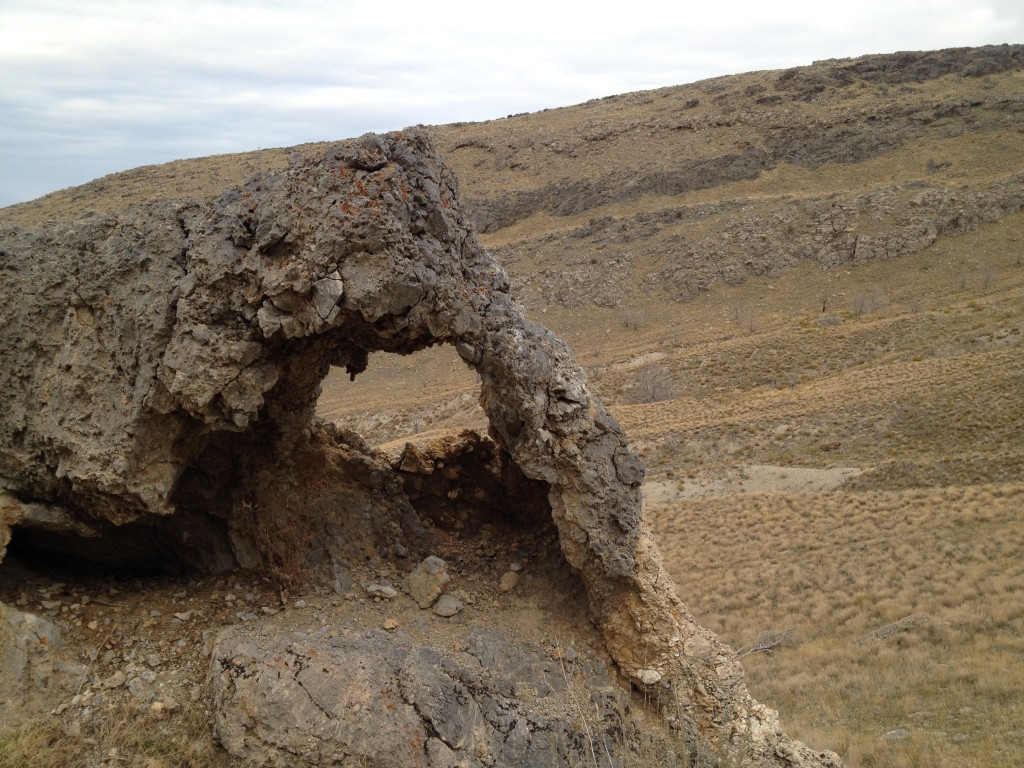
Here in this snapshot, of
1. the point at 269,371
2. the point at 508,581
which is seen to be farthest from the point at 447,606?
the point at 269,371

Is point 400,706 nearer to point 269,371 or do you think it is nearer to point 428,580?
point 428,580

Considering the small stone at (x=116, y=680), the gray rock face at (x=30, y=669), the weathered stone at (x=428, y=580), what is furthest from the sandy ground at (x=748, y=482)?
the gray rock face at (x=30, y=669)

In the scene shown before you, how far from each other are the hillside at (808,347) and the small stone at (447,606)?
6558mm

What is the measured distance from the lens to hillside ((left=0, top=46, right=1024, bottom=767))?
14375 mm

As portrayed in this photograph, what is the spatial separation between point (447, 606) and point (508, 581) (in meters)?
0.97

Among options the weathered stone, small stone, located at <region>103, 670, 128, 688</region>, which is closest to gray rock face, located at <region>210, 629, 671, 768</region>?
the weathered stone

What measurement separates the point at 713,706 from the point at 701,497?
19.0m

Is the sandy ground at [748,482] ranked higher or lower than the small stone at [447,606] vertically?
lower

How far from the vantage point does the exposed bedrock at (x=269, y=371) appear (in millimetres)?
A: 6359

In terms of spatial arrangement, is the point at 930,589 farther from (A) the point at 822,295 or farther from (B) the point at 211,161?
(B) the point at 211,161

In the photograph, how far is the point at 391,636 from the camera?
6.74m

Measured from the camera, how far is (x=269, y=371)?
6676mm

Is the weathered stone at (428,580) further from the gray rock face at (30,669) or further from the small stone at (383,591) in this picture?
the gray rock face at (30,669)

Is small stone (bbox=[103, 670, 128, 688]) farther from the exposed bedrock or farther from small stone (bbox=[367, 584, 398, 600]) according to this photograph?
small stone (bbox=[367, 584, 398, 600])
